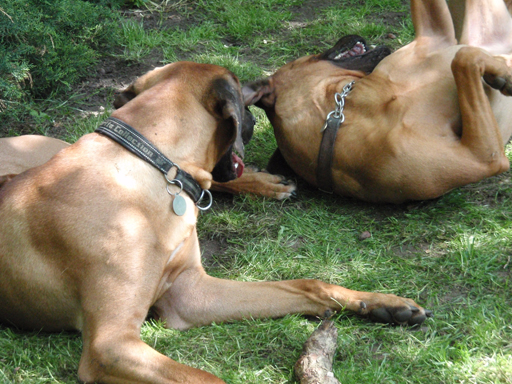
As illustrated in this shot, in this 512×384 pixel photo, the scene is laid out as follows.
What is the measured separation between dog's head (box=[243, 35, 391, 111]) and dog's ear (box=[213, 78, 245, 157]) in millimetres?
753

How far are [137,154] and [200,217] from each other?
48.6 inches

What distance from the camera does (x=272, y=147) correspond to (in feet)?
17.1

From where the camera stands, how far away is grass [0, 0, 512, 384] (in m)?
2.87

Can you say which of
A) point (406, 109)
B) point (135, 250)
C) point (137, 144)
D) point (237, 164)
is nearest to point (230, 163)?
point (237, 164)

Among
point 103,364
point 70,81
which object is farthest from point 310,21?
point 103,364

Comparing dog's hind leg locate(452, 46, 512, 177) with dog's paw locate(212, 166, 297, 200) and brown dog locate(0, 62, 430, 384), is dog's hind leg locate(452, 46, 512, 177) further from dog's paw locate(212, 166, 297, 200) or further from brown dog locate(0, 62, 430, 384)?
dog's paw locate(212, 166, 297, 200)

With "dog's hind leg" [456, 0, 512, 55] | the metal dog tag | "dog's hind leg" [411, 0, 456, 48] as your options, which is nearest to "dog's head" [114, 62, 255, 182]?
the metal dog tag

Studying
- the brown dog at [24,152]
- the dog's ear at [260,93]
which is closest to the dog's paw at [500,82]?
the dog's ear at [260,93]

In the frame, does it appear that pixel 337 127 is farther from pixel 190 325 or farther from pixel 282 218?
pixel 190 325

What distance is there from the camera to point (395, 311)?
3.12 meters

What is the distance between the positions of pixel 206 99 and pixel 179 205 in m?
0.63

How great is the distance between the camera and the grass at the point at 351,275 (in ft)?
9.41

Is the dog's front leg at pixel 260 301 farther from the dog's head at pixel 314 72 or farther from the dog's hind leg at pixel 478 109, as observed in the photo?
the dog's head at pixel 314 72

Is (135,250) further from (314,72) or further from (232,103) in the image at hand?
(314,72)
